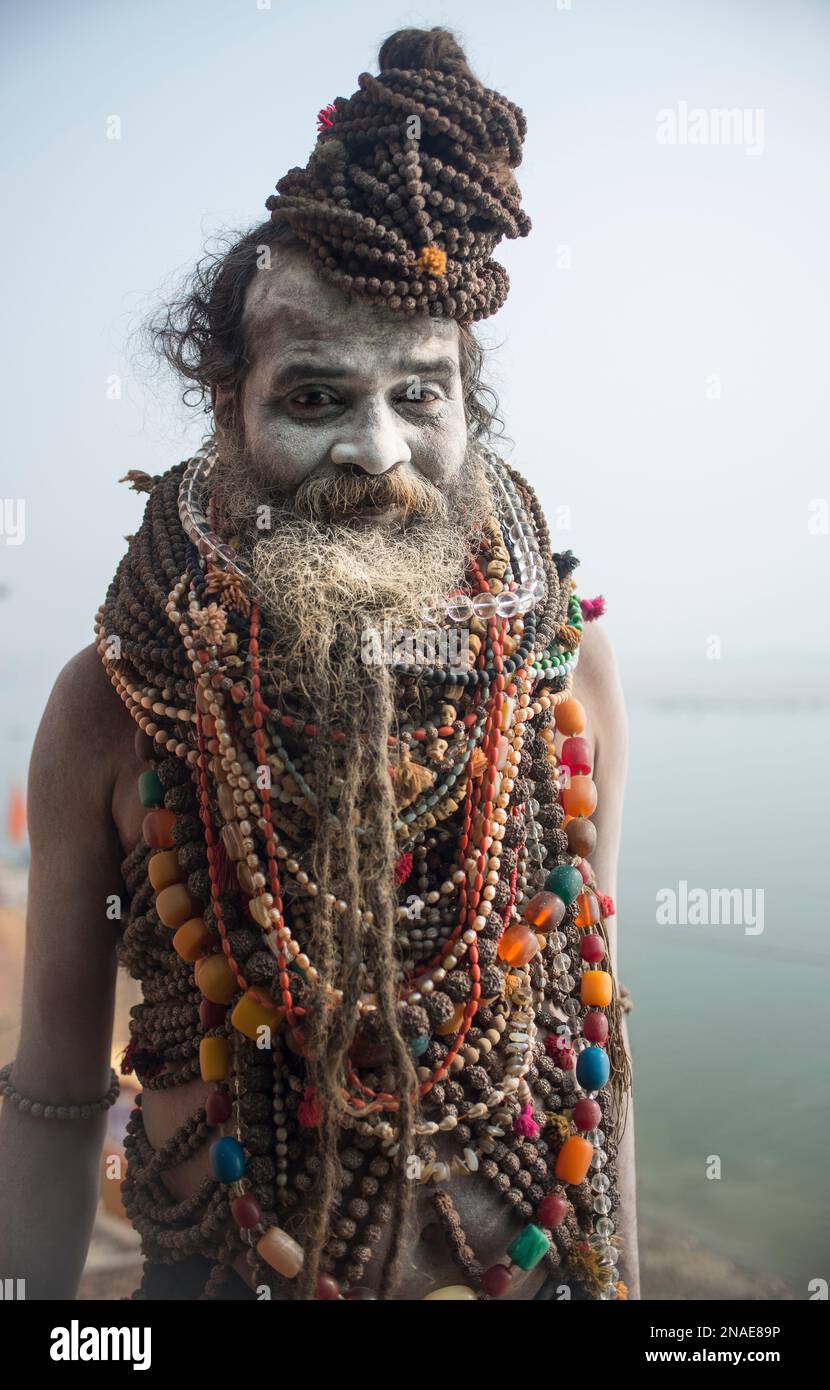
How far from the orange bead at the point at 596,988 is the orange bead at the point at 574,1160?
0.66ft

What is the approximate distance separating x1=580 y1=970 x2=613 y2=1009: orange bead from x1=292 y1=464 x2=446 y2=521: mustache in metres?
0.78

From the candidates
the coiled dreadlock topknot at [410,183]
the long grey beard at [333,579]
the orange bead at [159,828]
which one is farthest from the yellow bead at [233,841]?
the coiled dreadlock topknot at [410,183]

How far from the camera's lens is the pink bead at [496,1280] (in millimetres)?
1620

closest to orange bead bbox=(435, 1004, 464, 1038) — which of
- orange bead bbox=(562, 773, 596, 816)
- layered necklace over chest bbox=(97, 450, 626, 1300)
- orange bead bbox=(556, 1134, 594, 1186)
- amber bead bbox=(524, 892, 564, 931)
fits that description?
layered necklace over chest bbox=(97, 450, 626, 1300)

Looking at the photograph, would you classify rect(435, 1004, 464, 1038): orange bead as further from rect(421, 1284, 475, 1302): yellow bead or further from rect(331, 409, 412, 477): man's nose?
rect(331, 409, 412, 477): man's nose

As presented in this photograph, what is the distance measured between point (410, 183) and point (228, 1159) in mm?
1399

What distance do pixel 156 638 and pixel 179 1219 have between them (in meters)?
0.89

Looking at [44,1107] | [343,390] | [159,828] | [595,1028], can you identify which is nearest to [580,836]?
[595,1028]

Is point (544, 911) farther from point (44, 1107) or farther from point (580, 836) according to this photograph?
point (44, 1107)

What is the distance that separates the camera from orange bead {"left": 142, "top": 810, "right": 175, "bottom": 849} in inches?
66.4

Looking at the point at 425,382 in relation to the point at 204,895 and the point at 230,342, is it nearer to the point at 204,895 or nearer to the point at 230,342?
the point at 230,342

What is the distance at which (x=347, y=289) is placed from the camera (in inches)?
63.3

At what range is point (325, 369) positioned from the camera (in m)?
1.63

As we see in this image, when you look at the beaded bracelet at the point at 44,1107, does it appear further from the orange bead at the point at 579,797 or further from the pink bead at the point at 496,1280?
the orange bead at the point at 579,797
